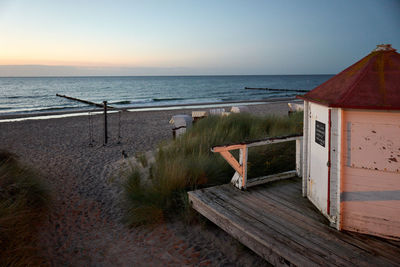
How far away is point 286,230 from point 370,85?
206cm

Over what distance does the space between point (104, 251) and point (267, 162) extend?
144 inches

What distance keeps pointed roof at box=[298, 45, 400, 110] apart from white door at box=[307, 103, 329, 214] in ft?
0.83

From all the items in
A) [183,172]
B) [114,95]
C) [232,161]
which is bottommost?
[183,172]

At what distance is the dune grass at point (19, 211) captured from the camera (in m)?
3.93

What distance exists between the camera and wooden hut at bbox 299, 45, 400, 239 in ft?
10.8

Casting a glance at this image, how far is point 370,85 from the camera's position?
3.50 m

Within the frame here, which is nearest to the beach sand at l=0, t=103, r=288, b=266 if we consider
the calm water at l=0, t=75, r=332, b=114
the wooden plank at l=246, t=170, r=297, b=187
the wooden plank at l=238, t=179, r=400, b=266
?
the wooden plank at l=238, t=179, r=400, b=266

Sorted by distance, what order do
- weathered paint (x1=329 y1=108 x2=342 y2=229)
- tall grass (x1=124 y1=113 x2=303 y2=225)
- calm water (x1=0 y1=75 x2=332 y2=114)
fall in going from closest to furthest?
weathered paint (x1=329 y1=108 x2=342 y2=229)
tall grass (x1=124 y1=113 x2=303 y2=225)
calm water (x1=0 y1=75 x2=332 y2=114)

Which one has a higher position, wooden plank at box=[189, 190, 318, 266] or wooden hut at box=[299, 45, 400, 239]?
wooden hut at box=[299, 45, 400, 239]

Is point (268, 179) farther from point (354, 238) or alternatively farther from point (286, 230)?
point (354, 238)

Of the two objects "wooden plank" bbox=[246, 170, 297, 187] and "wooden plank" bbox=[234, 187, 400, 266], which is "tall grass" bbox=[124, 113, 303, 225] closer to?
"wooden plank" bbox=[246, 170, 297, 187]

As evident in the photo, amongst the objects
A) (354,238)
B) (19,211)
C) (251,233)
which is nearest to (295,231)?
(251,233)

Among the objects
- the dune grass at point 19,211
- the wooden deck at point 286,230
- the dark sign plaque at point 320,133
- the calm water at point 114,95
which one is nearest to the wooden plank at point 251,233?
the wooden deck at point 286,230

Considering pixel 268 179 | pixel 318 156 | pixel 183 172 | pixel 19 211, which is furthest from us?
pixel 183 172
